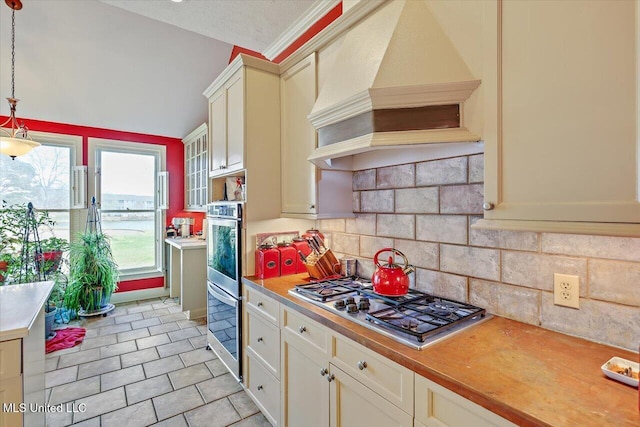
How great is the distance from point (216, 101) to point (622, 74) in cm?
263

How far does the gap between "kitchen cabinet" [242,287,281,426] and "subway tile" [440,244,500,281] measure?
0.99 meters

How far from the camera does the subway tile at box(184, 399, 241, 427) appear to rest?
2.03 meters

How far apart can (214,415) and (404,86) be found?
7.69ft

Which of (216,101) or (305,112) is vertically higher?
(216,101)

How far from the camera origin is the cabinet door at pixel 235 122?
2230 mm

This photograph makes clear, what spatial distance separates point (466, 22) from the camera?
1.20 meters

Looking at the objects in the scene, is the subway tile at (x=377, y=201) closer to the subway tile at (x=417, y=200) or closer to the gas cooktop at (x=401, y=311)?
Answer: the subway tile at (x=417, y=200)

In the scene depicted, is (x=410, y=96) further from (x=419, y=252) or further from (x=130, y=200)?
(x=130, y=200)

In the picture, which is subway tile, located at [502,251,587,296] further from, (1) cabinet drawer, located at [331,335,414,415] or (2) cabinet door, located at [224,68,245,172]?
(2) cabinet door, located at [224,68,245,172]

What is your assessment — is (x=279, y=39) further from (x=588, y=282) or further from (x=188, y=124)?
(x=588, y=282)

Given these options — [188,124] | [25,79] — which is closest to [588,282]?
[188,124]

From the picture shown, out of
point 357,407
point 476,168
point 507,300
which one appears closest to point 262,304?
point 357,407

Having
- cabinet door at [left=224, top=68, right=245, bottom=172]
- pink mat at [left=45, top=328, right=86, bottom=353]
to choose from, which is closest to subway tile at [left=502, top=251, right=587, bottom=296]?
cabinet door at [left=224, top=68, right=245, bottom=172]

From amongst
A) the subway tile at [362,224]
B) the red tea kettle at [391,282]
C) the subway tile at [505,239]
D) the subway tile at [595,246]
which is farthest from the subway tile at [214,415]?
the subway tile at [595,246]
